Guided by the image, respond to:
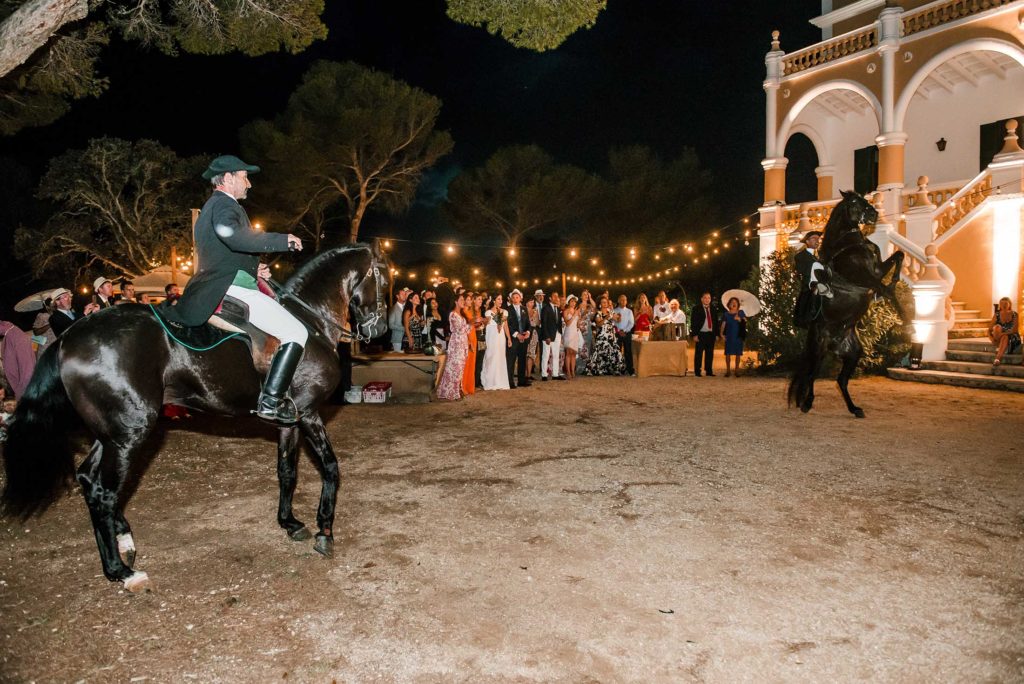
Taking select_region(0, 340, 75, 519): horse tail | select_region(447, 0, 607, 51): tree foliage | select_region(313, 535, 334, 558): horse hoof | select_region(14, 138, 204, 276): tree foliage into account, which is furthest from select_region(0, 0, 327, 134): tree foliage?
select_region(14, 138, 204, 276): tree foliage

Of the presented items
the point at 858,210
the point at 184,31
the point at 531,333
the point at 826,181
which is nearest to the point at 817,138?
the point at 826,181

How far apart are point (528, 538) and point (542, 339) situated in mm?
9226

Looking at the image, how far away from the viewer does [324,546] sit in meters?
4.00

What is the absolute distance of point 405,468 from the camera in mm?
6105

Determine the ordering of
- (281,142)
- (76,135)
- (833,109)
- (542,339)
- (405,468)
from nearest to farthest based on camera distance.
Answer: (405,468) → (542,339) → (833,109) → (281,142) → (76,135)

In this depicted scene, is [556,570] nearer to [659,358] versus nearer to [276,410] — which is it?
[276,410]

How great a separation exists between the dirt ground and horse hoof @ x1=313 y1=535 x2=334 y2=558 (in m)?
0.08

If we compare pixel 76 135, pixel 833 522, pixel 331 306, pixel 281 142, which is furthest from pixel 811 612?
pixel 76 135

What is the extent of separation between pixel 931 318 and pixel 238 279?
13.4 m

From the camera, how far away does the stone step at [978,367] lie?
1109 centimetres

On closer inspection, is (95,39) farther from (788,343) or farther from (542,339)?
(788,343)

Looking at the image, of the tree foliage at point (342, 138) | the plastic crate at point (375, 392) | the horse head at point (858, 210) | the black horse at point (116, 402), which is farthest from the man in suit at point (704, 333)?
the tree foliage at point (342, 138)

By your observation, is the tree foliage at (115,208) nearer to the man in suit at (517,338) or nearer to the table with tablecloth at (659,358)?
the man in suit at (517,338)

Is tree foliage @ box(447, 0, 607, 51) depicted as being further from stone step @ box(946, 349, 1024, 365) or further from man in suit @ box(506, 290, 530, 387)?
stone step @ box(946, 349, 1024, 365)
